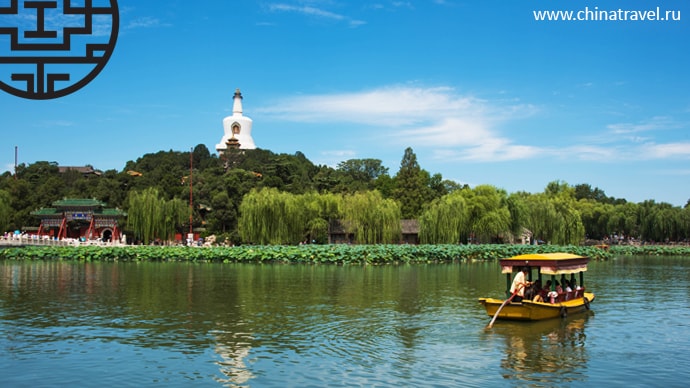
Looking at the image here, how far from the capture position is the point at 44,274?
26.5 meters

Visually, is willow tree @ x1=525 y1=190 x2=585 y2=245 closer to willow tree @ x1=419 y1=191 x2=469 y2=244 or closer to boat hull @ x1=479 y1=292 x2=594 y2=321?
willow tree @ x1=419 y1=191 x2=469 y2=244

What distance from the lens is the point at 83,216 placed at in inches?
1841

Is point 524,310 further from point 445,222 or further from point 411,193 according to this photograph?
point 411,193

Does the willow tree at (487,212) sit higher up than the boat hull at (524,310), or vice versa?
the willow tree at (487,212)

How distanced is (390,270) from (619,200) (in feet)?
214

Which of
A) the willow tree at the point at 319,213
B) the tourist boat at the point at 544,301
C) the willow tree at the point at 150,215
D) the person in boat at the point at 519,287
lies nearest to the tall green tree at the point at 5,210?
the willow tree at the point at 150,215

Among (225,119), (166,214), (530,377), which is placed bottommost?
(530,377)

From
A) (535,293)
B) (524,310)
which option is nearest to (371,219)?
(535,293)

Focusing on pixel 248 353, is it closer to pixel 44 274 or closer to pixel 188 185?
pixel 44 274

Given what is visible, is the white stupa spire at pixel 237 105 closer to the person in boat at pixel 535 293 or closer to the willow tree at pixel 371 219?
the willow tree at pixel 371 219

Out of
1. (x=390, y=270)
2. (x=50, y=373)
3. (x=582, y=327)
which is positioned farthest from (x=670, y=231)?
(x=50, y=373)

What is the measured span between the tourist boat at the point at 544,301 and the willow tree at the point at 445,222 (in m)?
24.8

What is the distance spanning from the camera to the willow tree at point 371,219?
41.2m

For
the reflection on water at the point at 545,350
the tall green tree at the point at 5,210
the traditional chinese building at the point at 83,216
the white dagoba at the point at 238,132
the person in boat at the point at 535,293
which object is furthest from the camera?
the white dagoba at the point at 238,132
